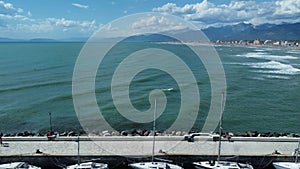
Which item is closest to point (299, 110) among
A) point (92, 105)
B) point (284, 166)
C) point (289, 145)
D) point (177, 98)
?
point (177, 98)

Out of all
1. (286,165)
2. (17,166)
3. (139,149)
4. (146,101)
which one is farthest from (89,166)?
(146,101)

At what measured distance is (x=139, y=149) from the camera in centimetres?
1867

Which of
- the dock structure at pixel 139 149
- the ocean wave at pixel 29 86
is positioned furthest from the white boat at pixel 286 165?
the ocean wave at pixel 29 86

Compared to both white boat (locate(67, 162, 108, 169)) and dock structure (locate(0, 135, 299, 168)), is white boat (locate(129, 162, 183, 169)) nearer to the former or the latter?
dock structure (locate(0, 135, 299, 168))

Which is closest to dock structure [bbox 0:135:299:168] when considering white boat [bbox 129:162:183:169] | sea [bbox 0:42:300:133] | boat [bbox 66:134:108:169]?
white boat [bbox 129:162:183:169]

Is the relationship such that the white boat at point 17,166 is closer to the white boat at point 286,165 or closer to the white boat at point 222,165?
the white boat at point 222,165

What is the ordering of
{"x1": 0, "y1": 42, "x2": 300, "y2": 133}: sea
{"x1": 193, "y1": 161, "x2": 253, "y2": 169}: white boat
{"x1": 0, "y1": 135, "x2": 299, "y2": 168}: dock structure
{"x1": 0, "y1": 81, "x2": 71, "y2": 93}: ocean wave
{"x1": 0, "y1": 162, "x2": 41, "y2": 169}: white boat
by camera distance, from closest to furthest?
{"x1": 0, "y1": 162, "x2": 41, "y2": 169}: white boat, {"x1": 193, "y1": 161, "x2": 253, "y2": 169}: white boat, {"x1": 0, "y1": 135, "x2": 299, "y2": 168}: dock structure, {"x1": 0, "y1": 42, "x2": 300, "y2": 133}: sea, {"x1": 0, "y1": 81, "x2": 71, "y2": 93}: ocean wave

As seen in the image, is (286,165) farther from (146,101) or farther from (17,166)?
(146,101)

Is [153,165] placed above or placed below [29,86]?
below

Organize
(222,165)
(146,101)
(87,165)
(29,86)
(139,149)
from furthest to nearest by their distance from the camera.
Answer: (29,86) < (146,101) < (139,149) < (222,165) < (87,165)

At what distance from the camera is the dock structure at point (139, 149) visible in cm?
1758

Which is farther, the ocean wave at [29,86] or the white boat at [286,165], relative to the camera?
the ocean wave at [29,86]

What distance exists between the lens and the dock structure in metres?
17.6

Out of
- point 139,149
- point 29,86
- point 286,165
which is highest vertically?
point 29,86
